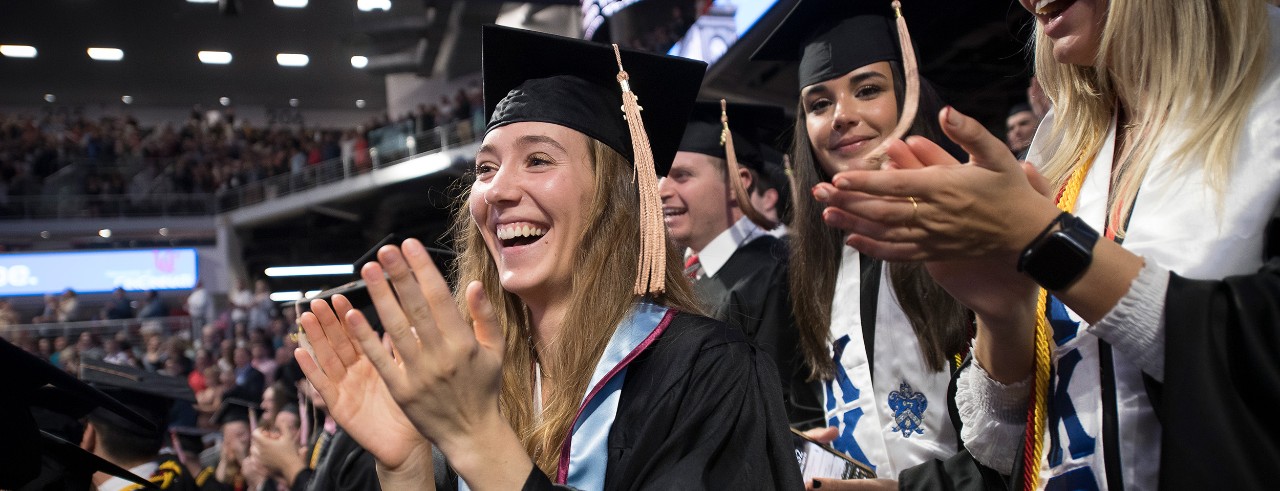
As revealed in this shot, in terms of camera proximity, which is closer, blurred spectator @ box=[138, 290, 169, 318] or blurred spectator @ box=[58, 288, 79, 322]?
blurred spectator @ box=[58, 288, 79, 322]

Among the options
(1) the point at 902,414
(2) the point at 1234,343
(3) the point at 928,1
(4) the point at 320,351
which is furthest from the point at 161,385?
(2) the point at 1234,343

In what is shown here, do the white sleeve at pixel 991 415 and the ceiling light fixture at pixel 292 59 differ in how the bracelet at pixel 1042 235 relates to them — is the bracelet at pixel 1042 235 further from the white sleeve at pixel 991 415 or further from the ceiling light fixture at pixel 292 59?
the ceiling light fixture at pixel 292 59

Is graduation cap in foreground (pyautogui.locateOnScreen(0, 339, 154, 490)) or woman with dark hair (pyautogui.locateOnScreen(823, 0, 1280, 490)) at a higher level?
woman with dark hair (pyautogui.locateOnScreen(823, 0, 1280, 490))

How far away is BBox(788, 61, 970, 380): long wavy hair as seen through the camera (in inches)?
94.0

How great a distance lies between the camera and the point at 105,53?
21953mm

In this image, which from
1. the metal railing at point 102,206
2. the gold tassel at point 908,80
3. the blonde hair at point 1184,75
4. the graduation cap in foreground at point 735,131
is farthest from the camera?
the metal railing at point 102,206

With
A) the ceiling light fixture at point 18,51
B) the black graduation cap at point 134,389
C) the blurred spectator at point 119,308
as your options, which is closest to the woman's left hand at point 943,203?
the black graduation cap at point 134,389

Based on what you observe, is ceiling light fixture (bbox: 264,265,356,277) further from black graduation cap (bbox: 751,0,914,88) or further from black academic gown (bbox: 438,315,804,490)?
black academic gown (bbox: 438,315,804,490)

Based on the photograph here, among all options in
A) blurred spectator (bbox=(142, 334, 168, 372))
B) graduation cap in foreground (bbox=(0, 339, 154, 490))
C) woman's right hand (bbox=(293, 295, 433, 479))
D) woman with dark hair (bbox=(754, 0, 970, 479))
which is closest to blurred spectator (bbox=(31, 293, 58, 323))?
blurred spectator (bbox=(142, 334, 168, 372))

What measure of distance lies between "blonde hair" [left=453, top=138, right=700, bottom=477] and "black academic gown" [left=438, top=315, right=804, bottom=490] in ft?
0.43

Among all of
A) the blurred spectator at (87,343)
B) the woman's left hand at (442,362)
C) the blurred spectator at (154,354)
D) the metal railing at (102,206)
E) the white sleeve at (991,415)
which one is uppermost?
the metal railing at (102,206)

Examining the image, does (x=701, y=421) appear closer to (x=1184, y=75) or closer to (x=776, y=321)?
(x=1184, y=75)

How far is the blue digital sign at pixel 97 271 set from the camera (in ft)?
64.2

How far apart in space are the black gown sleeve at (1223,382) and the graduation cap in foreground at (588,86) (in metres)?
1.00
